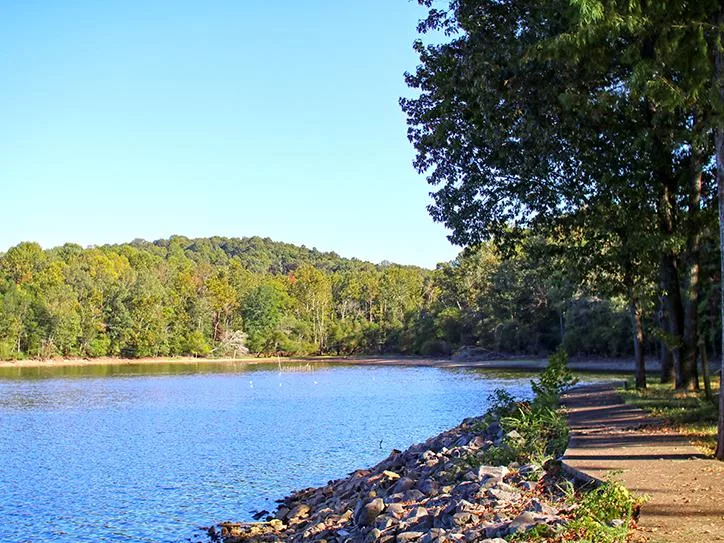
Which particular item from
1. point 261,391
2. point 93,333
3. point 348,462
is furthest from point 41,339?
point 348,462

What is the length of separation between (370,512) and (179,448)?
14.9 m

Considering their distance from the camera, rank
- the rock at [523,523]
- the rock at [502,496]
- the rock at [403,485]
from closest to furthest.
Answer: the rock at [523,523]
the rock at [502,496]
the rock at [403,485]

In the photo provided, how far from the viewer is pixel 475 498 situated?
896cm

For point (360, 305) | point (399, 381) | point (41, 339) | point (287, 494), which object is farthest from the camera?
point (360, 305)

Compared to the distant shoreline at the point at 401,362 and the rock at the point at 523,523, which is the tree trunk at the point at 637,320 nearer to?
the rock at the point at 523,523

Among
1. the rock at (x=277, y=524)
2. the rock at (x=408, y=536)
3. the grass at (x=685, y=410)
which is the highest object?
the grass at (x=685, y=410)

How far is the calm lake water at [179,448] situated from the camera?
51.0 ft

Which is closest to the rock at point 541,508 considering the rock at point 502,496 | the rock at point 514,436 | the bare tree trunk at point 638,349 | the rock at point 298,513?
the rock at point 502,496

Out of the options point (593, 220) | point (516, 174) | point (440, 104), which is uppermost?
point (440, 104)

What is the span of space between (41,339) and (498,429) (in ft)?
296

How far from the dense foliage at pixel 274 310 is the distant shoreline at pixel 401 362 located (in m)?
1.53

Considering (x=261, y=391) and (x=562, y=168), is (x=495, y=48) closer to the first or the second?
(x=562, y=168)

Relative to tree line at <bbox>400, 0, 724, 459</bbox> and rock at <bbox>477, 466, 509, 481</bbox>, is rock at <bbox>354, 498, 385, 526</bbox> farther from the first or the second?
tree line at <bbox>400, 0, 724, 459</bbox>

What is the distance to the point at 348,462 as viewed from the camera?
20797 mm
